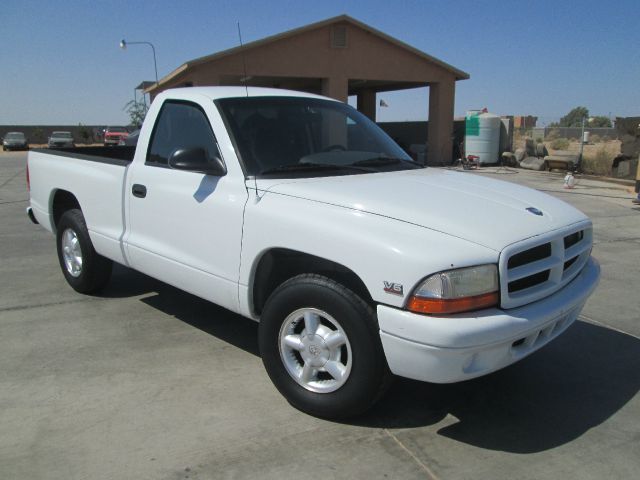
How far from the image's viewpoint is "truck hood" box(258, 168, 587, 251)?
2908 mm

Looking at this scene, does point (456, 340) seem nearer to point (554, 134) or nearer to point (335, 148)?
point (335, 148)

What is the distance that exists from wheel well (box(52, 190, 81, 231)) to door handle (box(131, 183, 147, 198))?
1573mm

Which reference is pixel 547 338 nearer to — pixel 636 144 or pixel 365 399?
pixel 365 399

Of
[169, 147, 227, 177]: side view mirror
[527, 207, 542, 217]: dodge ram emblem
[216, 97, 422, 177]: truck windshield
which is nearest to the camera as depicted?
[527, 207, 542, 217]: dodge ram emblem

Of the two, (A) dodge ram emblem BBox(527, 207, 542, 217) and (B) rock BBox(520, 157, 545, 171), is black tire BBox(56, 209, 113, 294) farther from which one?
(B) rock BBox(520, 157, 545, 171)

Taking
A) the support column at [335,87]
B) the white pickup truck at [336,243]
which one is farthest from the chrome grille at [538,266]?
the support column at [335,87]

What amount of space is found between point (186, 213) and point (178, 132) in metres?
0.76

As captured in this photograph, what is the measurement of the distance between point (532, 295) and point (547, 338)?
34 cm

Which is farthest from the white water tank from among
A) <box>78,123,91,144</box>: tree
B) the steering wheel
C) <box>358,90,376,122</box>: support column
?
<box>78,123,91,144</box>: tree

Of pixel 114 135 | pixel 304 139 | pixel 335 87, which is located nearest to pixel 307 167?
pixel 304 139

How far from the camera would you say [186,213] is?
3871 mm

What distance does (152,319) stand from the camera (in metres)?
4.86

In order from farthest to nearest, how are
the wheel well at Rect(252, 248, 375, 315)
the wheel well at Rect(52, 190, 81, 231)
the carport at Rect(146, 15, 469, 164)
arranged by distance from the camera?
the carport at Rect(146, 15, 469, 164), the wheel well at Rect(52, 190, 81, 231), the wheel well at Rect(252, 248, 375, 315)

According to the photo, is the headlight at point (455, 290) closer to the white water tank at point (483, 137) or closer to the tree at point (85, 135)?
the white water tank at point (483, 137)
